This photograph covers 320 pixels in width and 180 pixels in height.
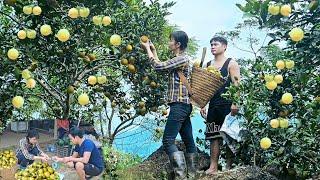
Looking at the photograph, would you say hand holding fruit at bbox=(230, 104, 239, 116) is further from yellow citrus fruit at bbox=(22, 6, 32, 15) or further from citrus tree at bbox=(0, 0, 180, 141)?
yellow citrus fruit at bbox=(22, 6, 32, 15)

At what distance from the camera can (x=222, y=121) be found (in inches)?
198

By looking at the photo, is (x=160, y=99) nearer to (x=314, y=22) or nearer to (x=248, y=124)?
(x=248, y=124)

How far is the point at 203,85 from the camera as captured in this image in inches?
189

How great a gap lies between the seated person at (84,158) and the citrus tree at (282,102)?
145 centimetres

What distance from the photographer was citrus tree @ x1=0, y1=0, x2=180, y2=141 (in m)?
4.64

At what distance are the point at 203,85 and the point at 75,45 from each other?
138 centimetres

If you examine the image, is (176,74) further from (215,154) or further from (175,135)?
(215,154)

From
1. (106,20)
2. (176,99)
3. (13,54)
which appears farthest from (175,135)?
(13,54)

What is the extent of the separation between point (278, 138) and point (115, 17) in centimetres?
188

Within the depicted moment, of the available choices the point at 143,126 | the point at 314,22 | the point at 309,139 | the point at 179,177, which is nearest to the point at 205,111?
the point at 179,177

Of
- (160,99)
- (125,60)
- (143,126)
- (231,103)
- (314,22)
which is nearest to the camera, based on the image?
(314,22)

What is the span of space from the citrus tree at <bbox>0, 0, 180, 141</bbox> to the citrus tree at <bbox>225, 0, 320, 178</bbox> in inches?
45.0

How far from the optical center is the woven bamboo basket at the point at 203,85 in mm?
4773

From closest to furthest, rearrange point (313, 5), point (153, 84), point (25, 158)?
point (313, 5)
point (153, 84)
point (25, 158)
